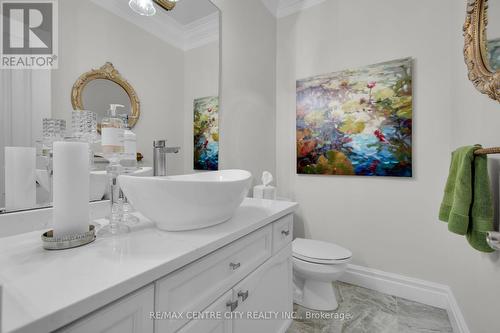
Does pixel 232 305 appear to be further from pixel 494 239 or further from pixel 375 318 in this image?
pixel 375 318

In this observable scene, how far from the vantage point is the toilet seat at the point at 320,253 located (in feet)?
4.82

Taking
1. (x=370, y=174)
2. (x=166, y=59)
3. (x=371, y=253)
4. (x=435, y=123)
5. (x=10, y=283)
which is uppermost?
(x=166, y=59)

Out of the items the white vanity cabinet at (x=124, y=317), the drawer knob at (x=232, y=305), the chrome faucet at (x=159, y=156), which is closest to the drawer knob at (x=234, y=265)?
the drawer knob at (x=232, y=305)

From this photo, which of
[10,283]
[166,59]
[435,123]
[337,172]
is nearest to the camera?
[10,283]

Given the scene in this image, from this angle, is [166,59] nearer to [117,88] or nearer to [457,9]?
[117,88]

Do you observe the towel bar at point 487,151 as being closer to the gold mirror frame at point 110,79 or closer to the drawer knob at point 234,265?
the drawer knob at point 234,265

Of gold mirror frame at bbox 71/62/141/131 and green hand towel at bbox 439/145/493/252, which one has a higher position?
gold mirror frame at bbox 71/62/141/131

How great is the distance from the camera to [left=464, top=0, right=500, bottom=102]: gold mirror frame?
38.1 inches

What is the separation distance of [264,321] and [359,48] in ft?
6.89

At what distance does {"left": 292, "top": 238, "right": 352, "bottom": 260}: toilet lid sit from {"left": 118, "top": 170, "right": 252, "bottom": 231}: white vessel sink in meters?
0.98

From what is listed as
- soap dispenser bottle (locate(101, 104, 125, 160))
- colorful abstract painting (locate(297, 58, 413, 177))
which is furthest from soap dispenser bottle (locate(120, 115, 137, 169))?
colorful abstract painting (locate(297, 58, 413, 177))

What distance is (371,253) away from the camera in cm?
185

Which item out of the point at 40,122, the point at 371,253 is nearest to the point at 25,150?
the point at 40,122

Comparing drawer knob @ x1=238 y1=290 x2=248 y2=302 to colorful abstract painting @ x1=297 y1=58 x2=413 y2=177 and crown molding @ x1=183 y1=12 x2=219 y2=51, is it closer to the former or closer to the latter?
crown molding @ x1=183 y1=12 x2=219 y2=51
